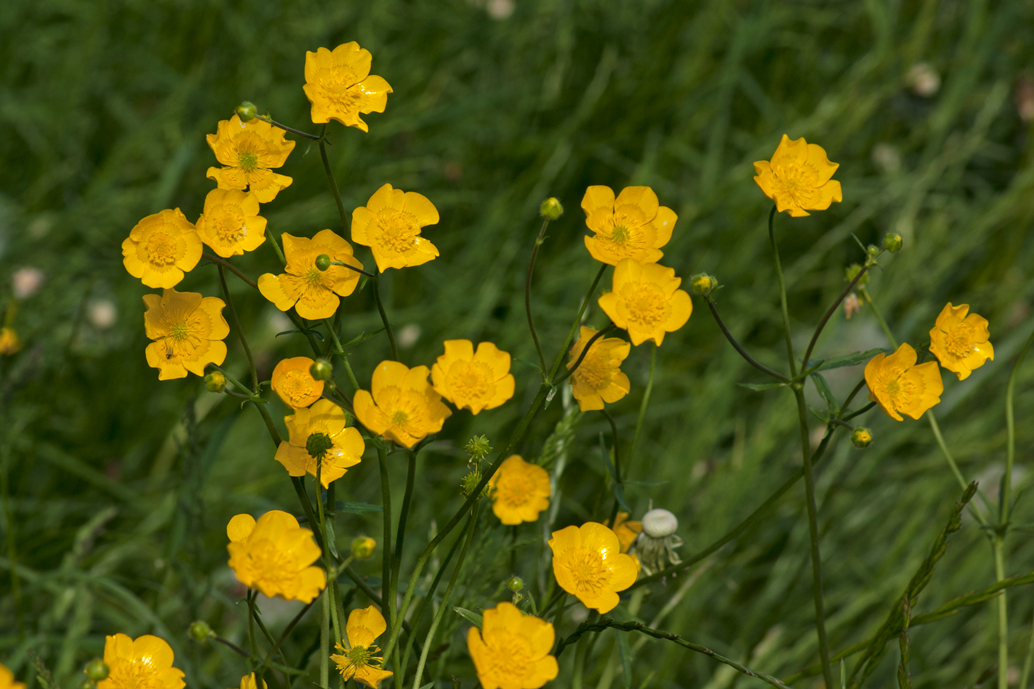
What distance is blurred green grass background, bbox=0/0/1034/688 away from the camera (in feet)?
5.11

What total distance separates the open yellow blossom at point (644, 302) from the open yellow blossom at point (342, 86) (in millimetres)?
312

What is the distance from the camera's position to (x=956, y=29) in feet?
8.45

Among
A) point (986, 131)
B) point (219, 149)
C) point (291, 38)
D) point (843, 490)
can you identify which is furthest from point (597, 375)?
point (986, 131)

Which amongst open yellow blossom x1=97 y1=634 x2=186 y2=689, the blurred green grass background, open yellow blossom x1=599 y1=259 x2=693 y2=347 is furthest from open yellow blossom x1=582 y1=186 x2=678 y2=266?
the blurred green grass background

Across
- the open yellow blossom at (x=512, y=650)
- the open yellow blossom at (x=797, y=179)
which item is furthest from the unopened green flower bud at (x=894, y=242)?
the open yellow blossom at (x=512, y=650)

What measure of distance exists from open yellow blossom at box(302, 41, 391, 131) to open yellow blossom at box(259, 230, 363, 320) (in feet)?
0.42

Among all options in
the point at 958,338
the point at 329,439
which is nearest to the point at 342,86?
the point at 329,439

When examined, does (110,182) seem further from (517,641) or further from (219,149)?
(517,641)

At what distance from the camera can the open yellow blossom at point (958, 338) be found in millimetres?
848

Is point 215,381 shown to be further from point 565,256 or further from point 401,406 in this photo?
point 565,256

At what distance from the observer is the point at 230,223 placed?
783mm

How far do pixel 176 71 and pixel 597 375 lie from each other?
6.63 feet

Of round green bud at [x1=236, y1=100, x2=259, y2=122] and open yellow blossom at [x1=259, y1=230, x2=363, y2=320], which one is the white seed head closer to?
open yellow blossom at [x1=259, y1=230, x2=363, y2=320]

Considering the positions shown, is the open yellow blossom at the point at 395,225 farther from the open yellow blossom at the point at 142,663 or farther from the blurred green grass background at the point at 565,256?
the blurred green grass background at the point at 565,256
